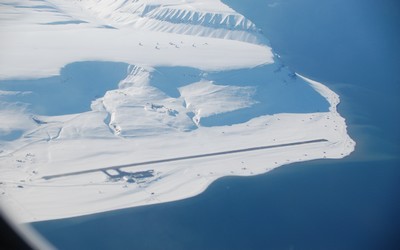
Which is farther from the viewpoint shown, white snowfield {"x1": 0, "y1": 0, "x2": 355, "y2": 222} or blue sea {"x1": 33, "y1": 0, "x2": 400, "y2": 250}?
white snowfield {"x1": 0, "y1": 0, "x2": 355, "y2": 222}

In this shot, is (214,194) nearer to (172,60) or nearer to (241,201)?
(241,201)

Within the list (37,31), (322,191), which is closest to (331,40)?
(37,31)

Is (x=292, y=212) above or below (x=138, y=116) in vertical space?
below

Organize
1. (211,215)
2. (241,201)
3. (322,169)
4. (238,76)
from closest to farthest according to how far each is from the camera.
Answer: (211,215), (241,201), (322,169), (238,76)

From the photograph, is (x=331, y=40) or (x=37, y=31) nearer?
(x=37, y=31)

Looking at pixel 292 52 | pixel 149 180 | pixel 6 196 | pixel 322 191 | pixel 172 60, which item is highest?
pixel 292 52

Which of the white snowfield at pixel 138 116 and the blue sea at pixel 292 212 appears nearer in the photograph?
the blue sea at pixel 292 212

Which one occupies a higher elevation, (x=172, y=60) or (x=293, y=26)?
(x=293, y=26)

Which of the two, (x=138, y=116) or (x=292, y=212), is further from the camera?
(x=138, y=116)
